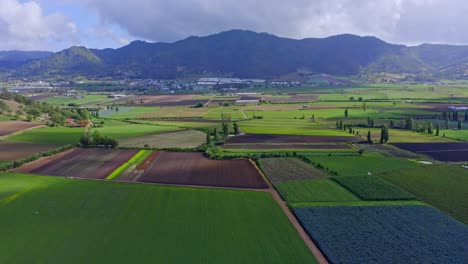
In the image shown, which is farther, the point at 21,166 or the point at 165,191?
the point at 21,166

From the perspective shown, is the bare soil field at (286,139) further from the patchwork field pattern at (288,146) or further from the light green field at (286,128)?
the light green field at (286,128)

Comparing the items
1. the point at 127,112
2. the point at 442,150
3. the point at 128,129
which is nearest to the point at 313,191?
the point at 442,150

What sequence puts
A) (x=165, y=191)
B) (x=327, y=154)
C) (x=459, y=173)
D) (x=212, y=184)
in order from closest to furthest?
(x=165, y=191)
(x=212, y=184)
(x=459, y=173)
(x=327, y=154)

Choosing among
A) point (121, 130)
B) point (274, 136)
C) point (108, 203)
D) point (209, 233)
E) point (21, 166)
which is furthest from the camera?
point (121, 130)

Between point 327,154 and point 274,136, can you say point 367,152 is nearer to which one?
point 327,154

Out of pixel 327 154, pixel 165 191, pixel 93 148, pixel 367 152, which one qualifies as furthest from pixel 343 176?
pixel 93 148

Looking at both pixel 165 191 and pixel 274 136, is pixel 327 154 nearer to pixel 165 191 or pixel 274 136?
pixel 274 136

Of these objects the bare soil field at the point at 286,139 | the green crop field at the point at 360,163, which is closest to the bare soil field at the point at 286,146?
the bare soil field at the point at 286,139
